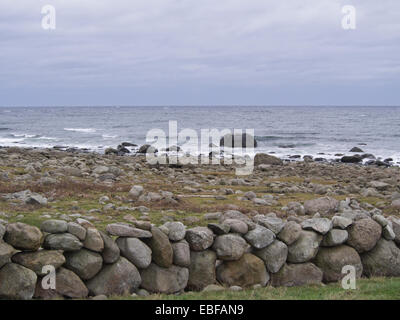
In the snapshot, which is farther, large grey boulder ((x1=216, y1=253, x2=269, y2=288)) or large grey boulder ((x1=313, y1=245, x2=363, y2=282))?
large grey boulder ((x1=313, y1=245, x2=363, y2=282))

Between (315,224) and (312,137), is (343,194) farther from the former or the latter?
(312,137)

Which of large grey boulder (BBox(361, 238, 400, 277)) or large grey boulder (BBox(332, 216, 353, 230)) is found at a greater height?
large grey boulder (BBox(332, 216, 353, 230))

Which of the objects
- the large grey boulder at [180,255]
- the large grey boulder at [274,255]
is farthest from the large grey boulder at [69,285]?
the large grey boulder at [274,255]

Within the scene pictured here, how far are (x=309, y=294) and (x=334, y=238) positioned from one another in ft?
6.13

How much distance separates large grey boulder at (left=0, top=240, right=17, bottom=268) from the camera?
753 cm

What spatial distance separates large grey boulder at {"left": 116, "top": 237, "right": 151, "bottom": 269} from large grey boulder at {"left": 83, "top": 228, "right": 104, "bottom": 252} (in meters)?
0.47

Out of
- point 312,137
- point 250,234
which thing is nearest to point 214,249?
point 250,234

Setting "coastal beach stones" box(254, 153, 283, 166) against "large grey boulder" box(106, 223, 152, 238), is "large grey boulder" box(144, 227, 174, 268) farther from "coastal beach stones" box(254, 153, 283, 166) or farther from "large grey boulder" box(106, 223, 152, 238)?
"coastal beach stones" box(254, 153, 283, 166)

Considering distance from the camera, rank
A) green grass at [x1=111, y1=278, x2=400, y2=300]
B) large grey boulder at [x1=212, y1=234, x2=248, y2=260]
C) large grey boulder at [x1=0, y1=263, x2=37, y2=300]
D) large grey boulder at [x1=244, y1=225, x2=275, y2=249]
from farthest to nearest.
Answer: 1. large grey boulder at [x1=244, y1=225, x2=275, y2=249]
2. large grey boulder at [x1=212, y1=234, x2=248, y2=260]
3. green grass at [x1=111, y1=278, x2=400, y2=300]
4. large grey boulder at [x1=0, y1=263, x2=37, y2=300]

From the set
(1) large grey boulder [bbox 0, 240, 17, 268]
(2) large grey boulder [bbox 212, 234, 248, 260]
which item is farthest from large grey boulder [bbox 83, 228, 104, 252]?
(2) large grey boulder [bbox 212, 234, 248, 260]

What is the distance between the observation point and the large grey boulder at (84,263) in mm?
8203

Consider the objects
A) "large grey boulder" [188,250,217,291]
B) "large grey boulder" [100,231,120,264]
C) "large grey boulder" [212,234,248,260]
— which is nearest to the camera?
"large grey boulder" [100,231,120,264]
